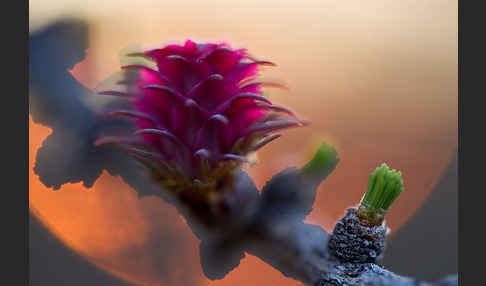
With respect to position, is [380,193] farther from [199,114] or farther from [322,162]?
[199,114]

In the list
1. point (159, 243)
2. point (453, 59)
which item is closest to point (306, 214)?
point (159, 243)

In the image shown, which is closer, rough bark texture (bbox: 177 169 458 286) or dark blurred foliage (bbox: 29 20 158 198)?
rough bark texture (bbox: 177 169 458 286)

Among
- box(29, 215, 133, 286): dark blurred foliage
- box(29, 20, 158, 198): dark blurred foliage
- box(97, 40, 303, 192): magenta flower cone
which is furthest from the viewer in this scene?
box(29, 215, 133, 286): dark blurred foliage

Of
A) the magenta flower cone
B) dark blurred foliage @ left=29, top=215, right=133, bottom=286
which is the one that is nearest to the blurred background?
dark blurred foliage @ left=29, top=215, right=133, bottom=286

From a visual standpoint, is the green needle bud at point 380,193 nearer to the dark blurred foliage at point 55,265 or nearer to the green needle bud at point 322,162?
the green needle bud at point 322,162

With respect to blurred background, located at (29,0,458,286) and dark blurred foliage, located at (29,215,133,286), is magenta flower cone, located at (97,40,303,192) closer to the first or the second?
blurred background, located at (29,0,458,286)

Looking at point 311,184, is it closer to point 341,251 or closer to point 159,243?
point 341,251
